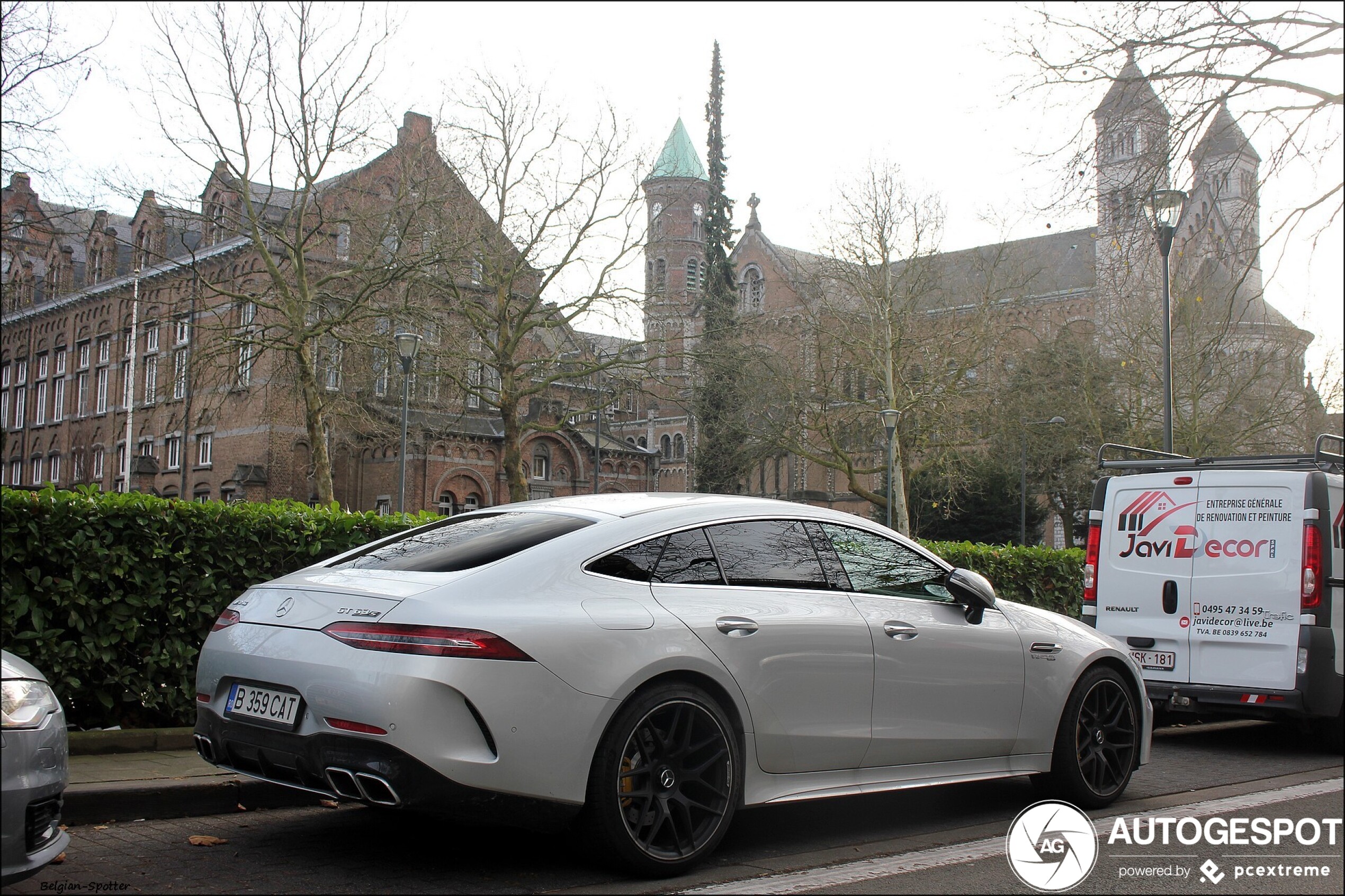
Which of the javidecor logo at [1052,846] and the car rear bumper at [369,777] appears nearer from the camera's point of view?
the car rear bumper at [369,777]

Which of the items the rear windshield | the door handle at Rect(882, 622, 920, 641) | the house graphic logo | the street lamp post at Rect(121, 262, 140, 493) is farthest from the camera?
the street lamp post at Rect(121, 262, 140, 493)

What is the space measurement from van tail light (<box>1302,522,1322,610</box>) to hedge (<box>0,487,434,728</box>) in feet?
24.6

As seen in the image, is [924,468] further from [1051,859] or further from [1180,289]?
[1051,859]

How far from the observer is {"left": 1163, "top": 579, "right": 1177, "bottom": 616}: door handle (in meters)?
9.55

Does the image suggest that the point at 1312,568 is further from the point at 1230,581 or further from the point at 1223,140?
the point at 1223,140

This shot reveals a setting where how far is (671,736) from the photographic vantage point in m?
4.77

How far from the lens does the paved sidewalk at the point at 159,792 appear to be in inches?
216

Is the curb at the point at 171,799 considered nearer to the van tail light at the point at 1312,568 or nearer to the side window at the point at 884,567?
the side window at the point at 884,567

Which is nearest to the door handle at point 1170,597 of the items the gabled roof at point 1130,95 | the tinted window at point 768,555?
the tinted window at point 768,555

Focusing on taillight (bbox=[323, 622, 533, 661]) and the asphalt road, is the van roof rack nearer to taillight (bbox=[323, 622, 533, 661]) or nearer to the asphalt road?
the asphalt road

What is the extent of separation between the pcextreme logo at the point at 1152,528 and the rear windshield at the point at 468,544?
6.40 m

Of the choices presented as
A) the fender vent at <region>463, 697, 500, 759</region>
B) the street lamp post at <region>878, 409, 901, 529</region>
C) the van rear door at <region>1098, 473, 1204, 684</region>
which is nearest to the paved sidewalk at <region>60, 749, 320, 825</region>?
the fender vent at <region>463, 697, 500, 759</region>

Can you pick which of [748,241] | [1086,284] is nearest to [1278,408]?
[1086,284]

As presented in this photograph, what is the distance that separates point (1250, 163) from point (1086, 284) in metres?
51.1
